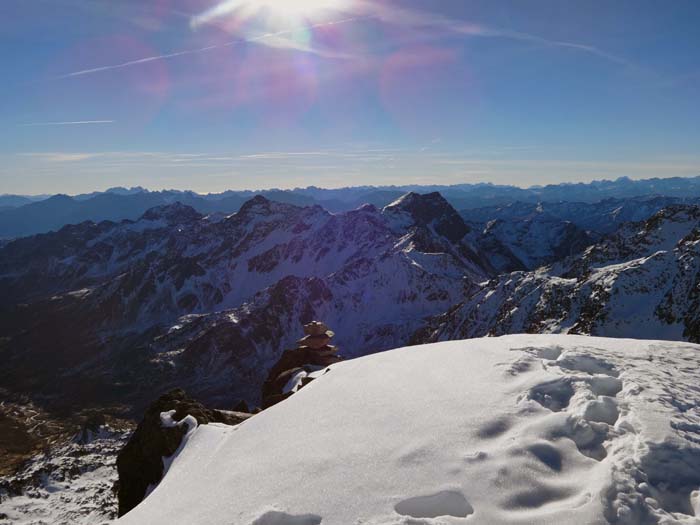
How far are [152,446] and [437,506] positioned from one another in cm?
1697

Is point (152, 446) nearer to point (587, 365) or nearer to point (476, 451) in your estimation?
point (476, 451)

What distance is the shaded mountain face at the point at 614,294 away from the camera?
74688 mm

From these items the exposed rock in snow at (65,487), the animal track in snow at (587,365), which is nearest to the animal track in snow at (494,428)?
the animal track in snow at (587,365)

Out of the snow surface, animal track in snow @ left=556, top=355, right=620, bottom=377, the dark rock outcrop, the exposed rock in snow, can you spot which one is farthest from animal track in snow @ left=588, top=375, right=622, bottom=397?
the exposed rock in snow

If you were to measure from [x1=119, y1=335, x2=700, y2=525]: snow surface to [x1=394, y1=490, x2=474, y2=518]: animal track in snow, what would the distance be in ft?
0.07

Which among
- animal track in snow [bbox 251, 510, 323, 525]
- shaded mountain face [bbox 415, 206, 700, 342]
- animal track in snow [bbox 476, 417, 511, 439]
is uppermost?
animal track in snow [bbox 476, 417, 511, 439]

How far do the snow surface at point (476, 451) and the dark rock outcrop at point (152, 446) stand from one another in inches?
178

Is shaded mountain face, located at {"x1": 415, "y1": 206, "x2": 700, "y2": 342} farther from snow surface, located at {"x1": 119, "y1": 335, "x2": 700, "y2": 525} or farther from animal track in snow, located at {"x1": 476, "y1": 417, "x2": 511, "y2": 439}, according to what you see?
animal track in snow, located at {"x1": 476, "y1": 417, "x2": 511, "y2": 439}

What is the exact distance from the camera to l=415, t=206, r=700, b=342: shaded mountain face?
Answer: 2940 inches

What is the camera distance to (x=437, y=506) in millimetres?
7551

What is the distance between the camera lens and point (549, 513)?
700 cm

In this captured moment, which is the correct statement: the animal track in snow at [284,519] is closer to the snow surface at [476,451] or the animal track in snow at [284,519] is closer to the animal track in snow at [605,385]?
the snow surface at [476,451]

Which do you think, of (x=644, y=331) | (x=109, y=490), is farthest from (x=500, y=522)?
(x=109, y=490)

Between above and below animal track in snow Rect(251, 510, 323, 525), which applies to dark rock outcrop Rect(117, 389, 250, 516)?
below
